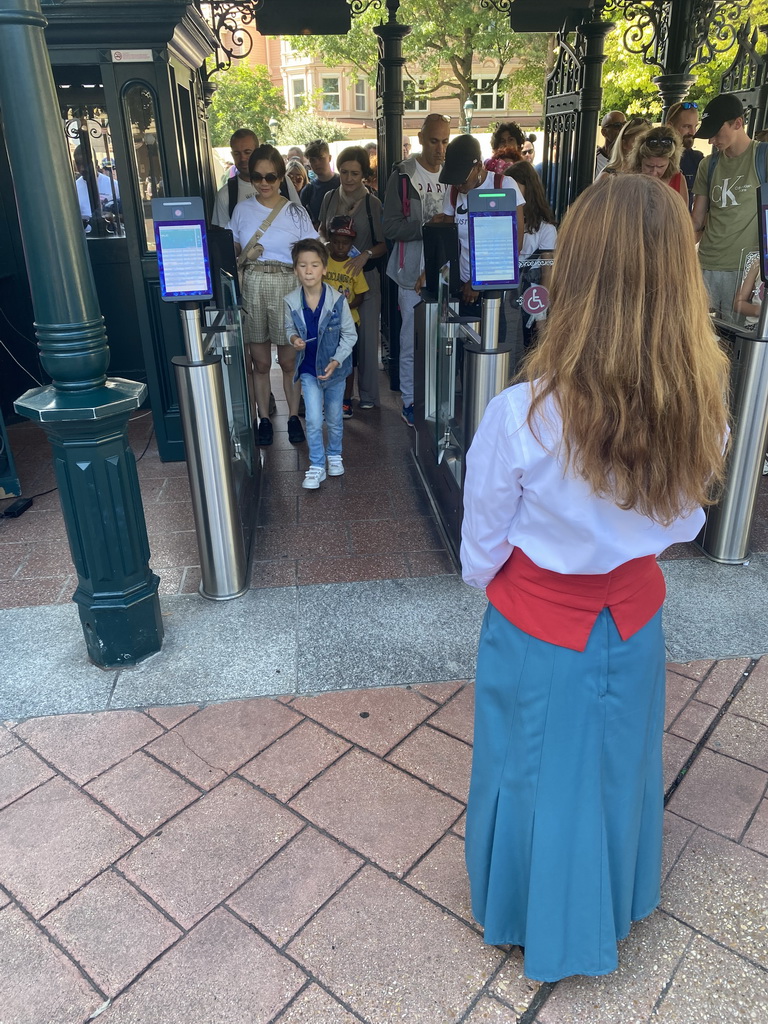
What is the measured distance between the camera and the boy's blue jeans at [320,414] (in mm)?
4824

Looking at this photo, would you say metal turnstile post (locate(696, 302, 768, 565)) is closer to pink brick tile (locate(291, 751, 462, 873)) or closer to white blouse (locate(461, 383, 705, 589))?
pink brick tile (locate(291, 751, 462, 873))

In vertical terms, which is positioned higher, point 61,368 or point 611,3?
point 611,3

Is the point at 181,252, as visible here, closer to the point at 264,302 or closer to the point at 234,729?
the point at 234,729

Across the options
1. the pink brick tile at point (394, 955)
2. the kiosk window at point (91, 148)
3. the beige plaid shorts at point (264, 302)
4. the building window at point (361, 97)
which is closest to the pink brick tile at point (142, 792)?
the pink brick tile at point (394, 955)

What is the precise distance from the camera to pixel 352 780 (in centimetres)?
268

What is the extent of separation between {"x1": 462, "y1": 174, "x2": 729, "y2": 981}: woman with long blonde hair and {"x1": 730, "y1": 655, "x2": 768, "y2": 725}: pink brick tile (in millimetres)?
1066

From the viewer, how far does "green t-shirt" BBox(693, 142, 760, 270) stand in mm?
5020

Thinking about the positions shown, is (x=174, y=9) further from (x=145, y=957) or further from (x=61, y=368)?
(x=145, y=957)

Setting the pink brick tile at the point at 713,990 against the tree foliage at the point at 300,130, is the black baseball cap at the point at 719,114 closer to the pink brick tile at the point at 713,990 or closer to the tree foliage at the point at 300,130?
the pink brick tile at the point at 713,990

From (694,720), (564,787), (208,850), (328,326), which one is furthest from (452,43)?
(564,787)

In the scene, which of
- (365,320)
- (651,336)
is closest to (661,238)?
(651,336)

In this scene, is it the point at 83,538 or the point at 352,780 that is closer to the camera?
the point at 352,780

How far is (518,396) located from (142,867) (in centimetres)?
177

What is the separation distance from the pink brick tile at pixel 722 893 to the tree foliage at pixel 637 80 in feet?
50.6
